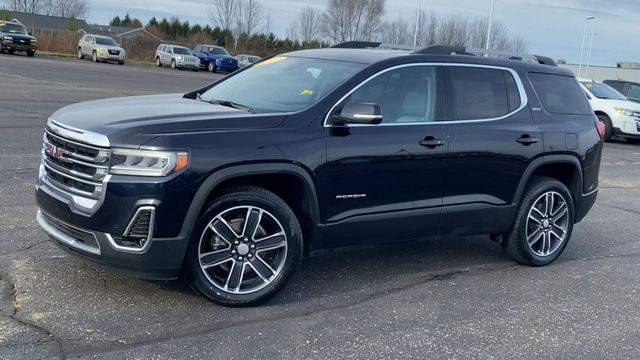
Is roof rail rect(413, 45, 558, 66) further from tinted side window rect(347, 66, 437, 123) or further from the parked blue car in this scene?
the parked blue car

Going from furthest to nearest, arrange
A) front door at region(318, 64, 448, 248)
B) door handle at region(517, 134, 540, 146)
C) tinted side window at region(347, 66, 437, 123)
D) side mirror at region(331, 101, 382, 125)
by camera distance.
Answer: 1. door handle at region(517, 134, 540, 146)
2. tinted side window at region(347, 66, 437, 123)
3. front door at region(318, 64, 448, 248)
4. side mirror at region(331, 101, 382, 125)

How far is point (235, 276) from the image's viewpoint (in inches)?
181

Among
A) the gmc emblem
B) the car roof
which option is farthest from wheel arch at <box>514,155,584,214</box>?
the gmc emblem

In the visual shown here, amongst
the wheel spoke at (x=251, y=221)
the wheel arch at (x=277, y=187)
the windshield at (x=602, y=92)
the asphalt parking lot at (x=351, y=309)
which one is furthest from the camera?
the windshield at (x=602, y=92)

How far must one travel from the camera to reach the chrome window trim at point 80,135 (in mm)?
4125

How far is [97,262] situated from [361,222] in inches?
74.5

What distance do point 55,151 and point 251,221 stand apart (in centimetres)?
142

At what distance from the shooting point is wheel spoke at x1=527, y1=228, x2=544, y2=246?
20.1 ft

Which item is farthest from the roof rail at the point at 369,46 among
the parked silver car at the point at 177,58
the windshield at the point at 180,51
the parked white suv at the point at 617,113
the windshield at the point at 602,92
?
the windshield at the point at 180,51

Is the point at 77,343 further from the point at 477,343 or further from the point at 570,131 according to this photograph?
the point at 570,131

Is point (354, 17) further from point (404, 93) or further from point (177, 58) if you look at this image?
point (404, 93)

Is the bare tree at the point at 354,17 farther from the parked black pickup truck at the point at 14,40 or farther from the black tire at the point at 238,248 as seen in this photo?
the black tire at the point at 238,248

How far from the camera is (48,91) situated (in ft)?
59.4

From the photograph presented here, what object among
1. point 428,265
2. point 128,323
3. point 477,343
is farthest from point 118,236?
point 428,265
